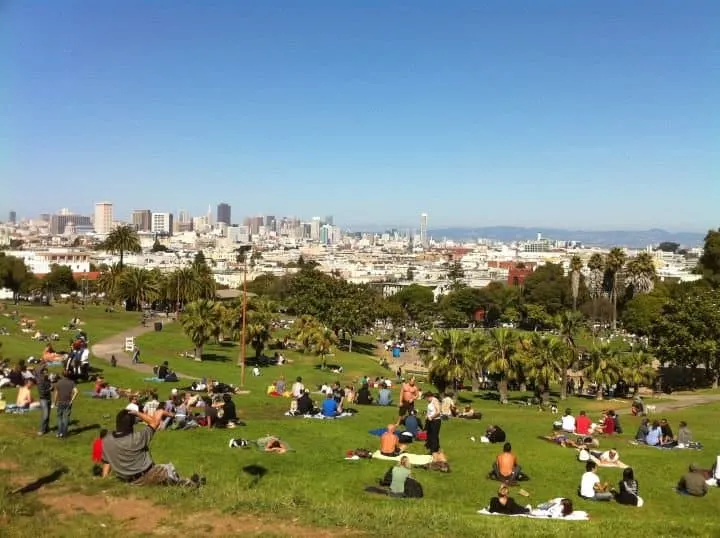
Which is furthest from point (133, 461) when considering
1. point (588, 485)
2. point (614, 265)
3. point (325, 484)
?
point (614, 265)

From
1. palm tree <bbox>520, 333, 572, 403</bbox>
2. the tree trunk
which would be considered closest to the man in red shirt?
palm tree <bbox>520, 333, 572, 403</bbox>

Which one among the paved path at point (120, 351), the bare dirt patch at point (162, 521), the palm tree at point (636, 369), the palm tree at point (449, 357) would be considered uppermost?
the bare dirt patch at point (162, 521)

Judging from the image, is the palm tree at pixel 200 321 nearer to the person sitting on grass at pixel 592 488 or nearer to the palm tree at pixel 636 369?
the palm tree at pixel 636 369

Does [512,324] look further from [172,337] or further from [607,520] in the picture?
[607,520]

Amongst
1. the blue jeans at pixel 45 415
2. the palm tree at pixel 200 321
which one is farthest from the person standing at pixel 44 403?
the palm tree at pixel 200 321

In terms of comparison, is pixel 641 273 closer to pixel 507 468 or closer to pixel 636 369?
pixel 636 369

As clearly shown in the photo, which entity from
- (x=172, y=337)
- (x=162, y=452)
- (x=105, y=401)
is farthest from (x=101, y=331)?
(x=162, y=452)
